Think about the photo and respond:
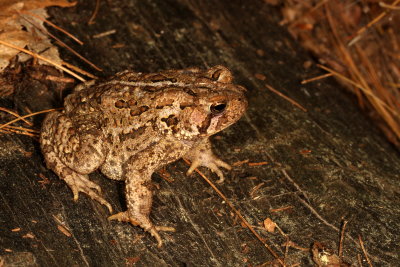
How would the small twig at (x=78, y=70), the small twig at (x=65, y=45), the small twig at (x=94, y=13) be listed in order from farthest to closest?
1. the small twig at (x=94, y=13)
2. the small twig at (x=65, y=45)
3. the small twig at (x=78, y=70)

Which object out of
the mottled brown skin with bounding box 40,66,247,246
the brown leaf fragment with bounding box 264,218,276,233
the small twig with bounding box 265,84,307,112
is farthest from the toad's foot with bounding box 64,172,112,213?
the small twig with bounding box 265,84,307,112

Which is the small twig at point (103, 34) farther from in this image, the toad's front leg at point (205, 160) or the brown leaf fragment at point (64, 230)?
the brown leaf fragment at point (64, 230)

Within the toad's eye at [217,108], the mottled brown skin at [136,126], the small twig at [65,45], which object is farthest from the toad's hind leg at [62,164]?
the toad's eye at [217,108]

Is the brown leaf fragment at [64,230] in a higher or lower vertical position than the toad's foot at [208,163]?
higher

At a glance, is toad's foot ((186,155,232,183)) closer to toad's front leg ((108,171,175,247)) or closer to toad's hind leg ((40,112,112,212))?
toad's front leg ((108,171,175,247))

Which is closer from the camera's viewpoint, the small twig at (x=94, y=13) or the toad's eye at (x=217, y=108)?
the toad's eye at (x=217, y=108)

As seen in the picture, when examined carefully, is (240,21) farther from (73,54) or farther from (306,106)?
(73,54)

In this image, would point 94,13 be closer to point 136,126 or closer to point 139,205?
point 136,126

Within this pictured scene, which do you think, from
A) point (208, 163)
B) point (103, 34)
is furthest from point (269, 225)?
point (103, 34)

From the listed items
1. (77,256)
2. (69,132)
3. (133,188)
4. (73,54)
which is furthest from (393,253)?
(73,54)
